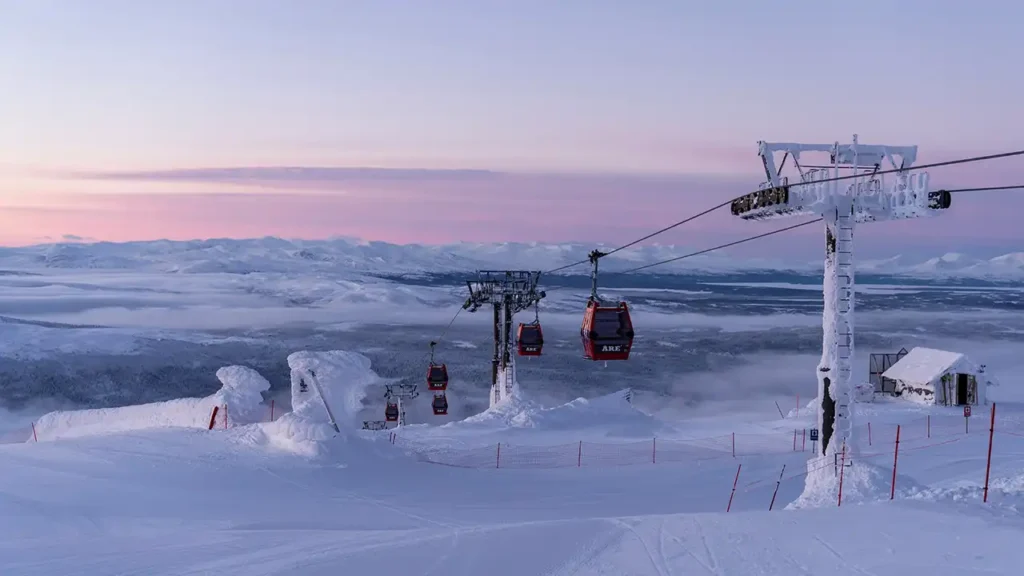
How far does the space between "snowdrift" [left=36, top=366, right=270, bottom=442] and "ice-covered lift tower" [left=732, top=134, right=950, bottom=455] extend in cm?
2093

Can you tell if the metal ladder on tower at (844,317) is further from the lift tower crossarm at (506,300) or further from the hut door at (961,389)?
the hut door at (961,389)

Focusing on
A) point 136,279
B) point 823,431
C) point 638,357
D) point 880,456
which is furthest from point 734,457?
point 136,279

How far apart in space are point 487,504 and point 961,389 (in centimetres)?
2699

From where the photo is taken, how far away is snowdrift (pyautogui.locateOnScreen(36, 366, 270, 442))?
102ft

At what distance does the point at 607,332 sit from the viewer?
21.7 metres

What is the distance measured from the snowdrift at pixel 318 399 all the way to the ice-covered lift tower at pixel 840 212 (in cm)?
1146

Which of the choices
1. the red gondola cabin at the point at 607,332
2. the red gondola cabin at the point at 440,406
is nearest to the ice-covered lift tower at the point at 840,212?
the red gondola cabin at the point at 607,332

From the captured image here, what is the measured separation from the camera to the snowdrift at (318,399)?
21.6m

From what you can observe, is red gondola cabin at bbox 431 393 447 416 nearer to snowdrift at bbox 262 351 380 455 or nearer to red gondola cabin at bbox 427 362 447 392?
red gondola cabin at bbox 427 362 447 392

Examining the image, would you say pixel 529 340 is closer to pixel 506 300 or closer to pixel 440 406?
pixel 506 300

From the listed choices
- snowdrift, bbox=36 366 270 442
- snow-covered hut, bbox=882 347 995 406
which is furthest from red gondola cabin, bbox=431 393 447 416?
snow-covered hut, bbox=882 347 995 406

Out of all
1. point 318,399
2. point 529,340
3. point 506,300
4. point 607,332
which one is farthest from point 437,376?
point 607,332

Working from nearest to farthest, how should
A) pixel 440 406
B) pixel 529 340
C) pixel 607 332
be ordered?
pixel 607 332 < pixel 529 340 < pixel 440 406

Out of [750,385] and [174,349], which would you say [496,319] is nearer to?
[750,385]
